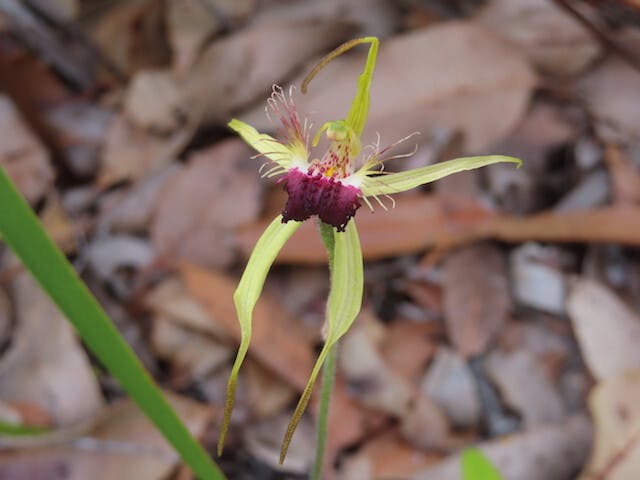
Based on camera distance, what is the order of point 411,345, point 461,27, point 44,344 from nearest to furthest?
point 44,344
point 411,345
point 461,27

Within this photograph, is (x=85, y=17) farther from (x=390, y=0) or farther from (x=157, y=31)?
(x=390, y=0)

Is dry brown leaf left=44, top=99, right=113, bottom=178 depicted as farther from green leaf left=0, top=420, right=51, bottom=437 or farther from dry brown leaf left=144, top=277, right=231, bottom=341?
green leaf left=0, top=420, right=51, bottom=437

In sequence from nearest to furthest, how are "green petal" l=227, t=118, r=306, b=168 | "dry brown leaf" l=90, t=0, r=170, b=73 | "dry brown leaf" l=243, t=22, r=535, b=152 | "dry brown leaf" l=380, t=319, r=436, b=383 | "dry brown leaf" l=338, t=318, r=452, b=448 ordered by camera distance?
"green petal" l=227, t=118, r=306, b=168 < "dry brown leaf" l=338, t=318, r=452, b=448 < "dry brown leaf" l=380, t=319, r=436, b=383 < "dry brown leaf" l=243, t=22, r=535, b=152 < "dry brown leaf" l=90, t=0, r=170, b=73

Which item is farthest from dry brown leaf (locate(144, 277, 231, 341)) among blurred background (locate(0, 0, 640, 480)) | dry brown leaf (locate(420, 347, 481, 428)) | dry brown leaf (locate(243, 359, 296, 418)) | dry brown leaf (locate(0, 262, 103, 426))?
dry brown leaf (locate(420, 347, 481, 428))

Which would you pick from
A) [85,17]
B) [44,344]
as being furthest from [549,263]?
→ [85,17]

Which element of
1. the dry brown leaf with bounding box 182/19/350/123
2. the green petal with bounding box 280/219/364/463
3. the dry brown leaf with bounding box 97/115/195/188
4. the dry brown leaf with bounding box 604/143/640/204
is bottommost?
the dry brown leaf with bounding box 604/143/640/204

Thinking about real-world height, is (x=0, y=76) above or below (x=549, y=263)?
above

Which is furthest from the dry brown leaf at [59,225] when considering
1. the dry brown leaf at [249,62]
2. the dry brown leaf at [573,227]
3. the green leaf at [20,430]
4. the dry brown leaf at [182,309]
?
the dry brown leaf at [573,227]
